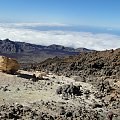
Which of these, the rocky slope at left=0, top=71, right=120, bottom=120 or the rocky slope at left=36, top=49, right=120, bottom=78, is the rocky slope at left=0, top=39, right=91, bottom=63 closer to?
the rocky slope at left=36, top=49, right=120, bottom=78

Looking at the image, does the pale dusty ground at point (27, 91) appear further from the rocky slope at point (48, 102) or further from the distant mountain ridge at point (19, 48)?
the distant mountain ridge at point (19, 48)

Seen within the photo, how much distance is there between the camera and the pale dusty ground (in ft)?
68.7

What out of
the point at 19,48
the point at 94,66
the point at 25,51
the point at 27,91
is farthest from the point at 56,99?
the point at 25,51

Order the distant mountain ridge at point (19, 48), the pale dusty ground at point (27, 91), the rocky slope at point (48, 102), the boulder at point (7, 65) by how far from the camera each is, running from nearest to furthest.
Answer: the rocky slope at point (48, 102)
the pale dusty ground at point (27, 91)
the boulder at point (7, 65)
the distant mountain ridge at point (19, 48)

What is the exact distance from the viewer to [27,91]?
23.0 metres

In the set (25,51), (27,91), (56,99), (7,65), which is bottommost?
(25,51)

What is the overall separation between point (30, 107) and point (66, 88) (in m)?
4.78

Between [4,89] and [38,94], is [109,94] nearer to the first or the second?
[38,94]

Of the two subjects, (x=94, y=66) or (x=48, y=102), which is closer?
(x=48, y=102)

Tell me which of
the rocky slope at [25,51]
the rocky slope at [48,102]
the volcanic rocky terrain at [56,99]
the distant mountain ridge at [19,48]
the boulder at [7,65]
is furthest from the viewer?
the distant mountain ridge at [19,48]

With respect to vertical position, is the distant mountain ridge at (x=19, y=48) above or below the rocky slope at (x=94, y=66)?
below

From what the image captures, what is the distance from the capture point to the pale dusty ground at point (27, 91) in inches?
824

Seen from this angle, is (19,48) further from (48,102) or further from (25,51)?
(48,102)

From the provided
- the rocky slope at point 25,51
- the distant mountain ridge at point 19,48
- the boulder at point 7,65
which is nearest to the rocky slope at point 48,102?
the boulder at point 7,65
